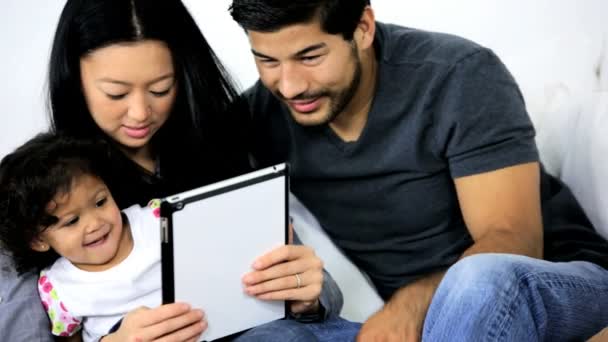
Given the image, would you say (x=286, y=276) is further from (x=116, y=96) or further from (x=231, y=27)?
(x=231, y=27)

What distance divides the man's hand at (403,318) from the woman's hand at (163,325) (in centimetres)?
27

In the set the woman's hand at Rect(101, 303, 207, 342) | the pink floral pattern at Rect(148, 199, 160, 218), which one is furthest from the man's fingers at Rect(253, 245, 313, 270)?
the pink floral pattern at Rect(148, 199, 160, 218)

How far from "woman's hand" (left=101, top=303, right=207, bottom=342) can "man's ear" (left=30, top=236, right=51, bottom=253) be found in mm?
210

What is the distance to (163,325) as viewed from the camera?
1.29m

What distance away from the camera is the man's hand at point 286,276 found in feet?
4.44

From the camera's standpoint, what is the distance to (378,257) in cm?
168

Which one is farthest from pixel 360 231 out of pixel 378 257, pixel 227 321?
pixel 227 321

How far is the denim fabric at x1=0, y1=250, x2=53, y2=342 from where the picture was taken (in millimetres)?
1403

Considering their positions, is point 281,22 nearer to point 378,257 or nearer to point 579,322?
point 378,257

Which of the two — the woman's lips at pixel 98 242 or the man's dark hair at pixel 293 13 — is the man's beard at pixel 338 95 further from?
the woman's lips at pixel 98 242

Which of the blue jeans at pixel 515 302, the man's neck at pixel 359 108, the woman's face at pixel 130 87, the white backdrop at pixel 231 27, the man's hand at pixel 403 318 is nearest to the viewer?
the blue jeans at pixel 515 302

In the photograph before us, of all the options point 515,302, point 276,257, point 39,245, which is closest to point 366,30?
point 276,257

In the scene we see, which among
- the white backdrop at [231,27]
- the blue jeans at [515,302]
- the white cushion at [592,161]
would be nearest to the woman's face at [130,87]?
the white backdrop at [231,27]

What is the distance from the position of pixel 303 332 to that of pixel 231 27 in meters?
0.82
